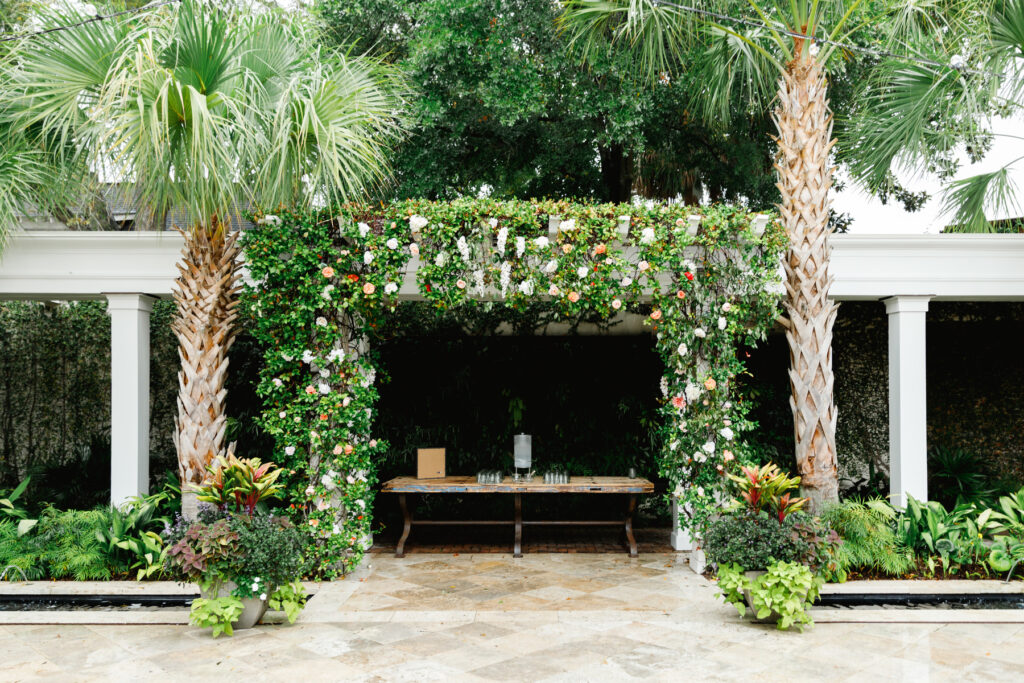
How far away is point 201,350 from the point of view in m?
5.72

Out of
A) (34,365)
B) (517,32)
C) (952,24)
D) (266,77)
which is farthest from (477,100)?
(34,365)

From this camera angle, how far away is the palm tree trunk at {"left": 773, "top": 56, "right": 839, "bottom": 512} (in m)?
5.82

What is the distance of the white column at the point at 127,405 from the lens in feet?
20.7

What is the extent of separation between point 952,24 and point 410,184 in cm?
615

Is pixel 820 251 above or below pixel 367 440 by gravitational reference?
above

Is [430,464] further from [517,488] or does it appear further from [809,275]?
[809,275]

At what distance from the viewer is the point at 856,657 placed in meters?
4.16

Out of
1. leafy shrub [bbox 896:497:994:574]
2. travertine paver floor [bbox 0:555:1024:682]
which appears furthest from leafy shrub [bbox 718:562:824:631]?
leafy shrub [bbox 896:497:994:574]

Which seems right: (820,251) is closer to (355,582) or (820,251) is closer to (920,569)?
(920,569)

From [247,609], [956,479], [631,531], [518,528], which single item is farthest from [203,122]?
[956,479]

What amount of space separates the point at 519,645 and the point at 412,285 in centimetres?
327

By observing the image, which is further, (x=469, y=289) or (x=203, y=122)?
(x=469, y=289)

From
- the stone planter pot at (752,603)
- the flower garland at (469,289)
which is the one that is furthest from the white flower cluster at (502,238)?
the stone planter pot at (752,603)

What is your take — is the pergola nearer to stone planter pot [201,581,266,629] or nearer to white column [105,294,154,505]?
white column [105,294,154,505]
